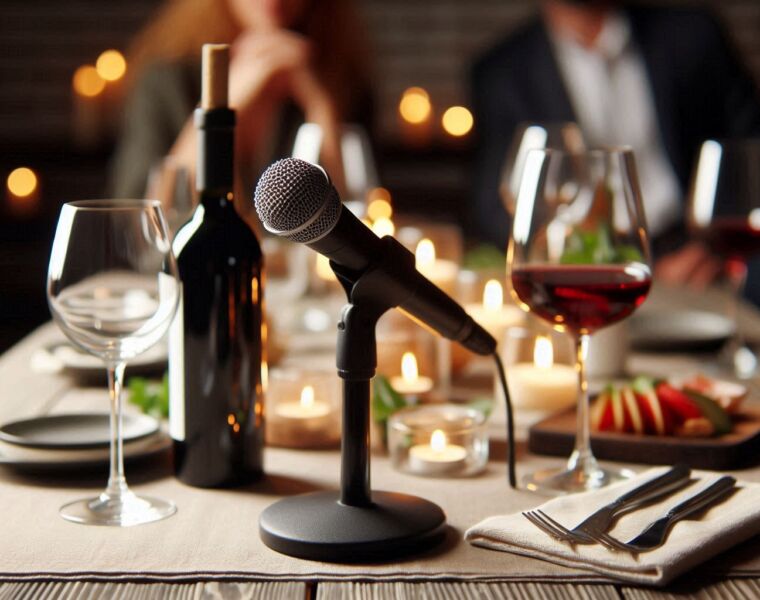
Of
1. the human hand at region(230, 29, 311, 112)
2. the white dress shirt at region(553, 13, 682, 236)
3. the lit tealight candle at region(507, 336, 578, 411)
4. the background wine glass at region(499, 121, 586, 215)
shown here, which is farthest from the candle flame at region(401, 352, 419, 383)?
the white dress shirt at region(553, 13, 682, 236)

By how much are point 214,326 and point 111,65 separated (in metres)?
3.64

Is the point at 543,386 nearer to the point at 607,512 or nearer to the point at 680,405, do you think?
the point at 680,405

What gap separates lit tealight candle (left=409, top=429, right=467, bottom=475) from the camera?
98cm

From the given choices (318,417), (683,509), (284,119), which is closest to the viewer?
(683,509)

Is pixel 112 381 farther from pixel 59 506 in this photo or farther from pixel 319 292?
pixel 319 292

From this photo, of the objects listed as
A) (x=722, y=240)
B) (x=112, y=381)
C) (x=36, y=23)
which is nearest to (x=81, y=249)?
(x=112, y=381)

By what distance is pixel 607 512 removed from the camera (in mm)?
788

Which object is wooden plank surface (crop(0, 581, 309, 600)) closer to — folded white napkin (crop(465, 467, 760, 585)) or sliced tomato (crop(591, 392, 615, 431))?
folded white napkin (crop(465, 467, 760, 585))

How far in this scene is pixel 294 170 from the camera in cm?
69

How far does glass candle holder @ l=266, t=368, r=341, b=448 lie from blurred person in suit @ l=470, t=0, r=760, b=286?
246cm

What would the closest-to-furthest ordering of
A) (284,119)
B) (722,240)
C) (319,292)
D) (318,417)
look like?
(318,417) < (722,240) < (319,292) < (284,119)

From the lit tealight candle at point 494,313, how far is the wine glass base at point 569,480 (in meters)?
0.59

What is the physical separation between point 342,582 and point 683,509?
0.89ft

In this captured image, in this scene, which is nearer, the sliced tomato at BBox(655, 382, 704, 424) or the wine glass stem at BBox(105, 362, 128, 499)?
the wine glass stem at BBox(105, 362, 128, 499)
